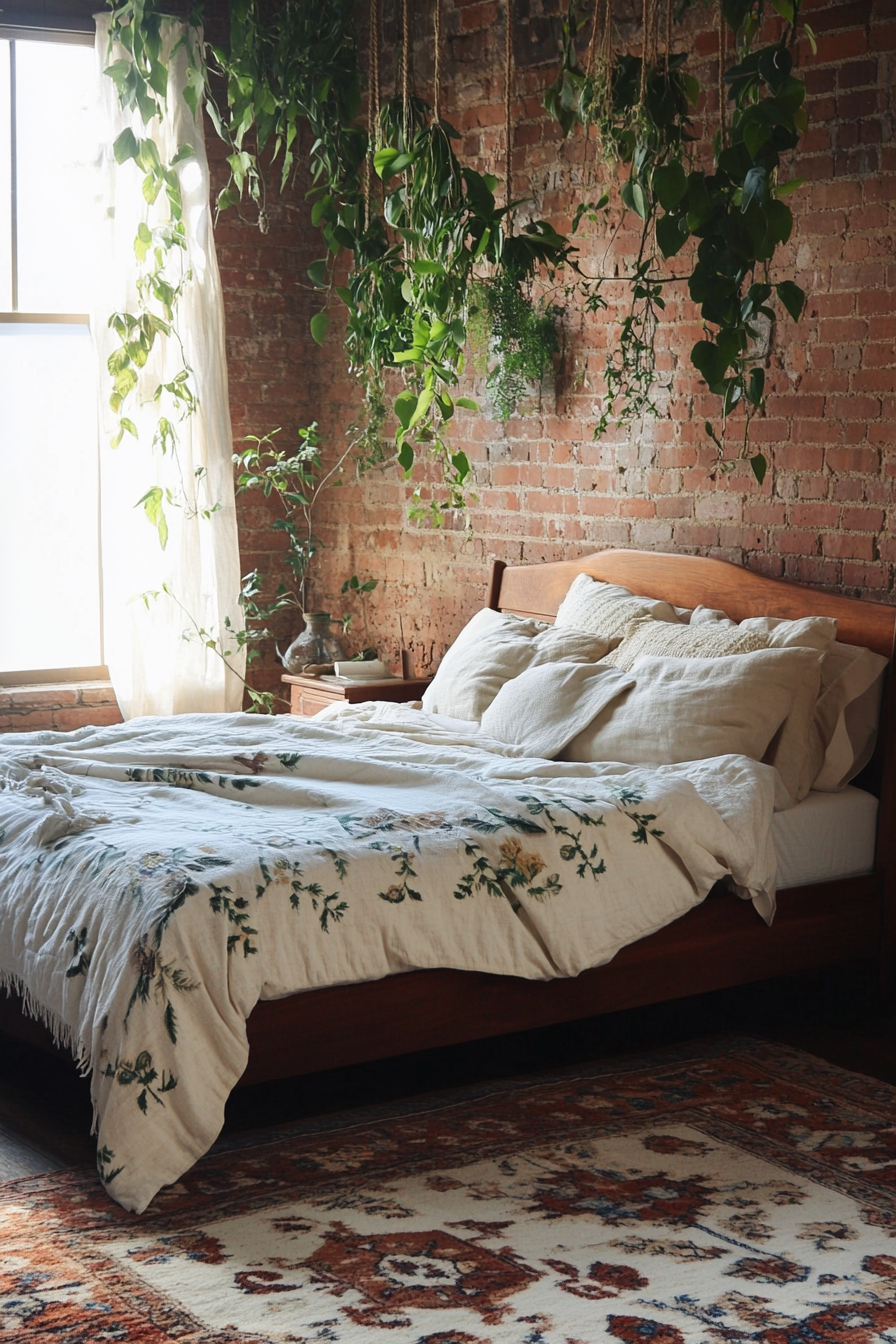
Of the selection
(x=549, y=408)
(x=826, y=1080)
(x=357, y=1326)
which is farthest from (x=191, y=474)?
(x=357, y=1326)

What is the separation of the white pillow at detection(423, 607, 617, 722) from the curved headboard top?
19cm

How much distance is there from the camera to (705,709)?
377 cm

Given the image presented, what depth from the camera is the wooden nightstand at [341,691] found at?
5363 mm

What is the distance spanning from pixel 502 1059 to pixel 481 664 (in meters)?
1.38

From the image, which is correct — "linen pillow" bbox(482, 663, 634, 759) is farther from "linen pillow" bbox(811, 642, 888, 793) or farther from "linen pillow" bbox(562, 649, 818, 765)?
"linen pillow" bbox(811, 642, 888, 793)

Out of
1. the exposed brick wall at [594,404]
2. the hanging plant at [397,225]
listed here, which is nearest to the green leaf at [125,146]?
the hanging plant at [397,225]

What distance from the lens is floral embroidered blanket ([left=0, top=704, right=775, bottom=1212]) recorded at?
273 centimetres

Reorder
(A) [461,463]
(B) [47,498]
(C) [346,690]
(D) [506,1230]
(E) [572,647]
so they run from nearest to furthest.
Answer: (D) [506,1230], (E) [572,647], (A) [461,463], (C) [346,690], (B) [47,498]

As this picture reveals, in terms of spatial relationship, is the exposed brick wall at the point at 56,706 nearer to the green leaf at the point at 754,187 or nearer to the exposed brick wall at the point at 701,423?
the exposed brick wall at the point at 701,423

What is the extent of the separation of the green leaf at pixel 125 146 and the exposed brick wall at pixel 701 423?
41.2 inches

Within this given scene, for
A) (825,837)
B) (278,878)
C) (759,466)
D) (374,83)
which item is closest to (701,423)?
(759,466)

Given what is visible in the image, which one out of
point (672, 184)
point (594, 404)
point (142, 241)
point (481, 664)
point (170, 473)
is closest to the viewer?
point (672, 184)

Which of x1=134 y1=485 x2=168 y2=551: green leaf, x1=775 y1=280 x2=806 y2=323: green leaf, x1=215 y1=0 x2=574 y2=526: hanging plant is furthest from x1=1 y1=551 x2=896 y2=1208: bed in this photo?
x1=134 y1=485 x2=168 y2=551: green leaf

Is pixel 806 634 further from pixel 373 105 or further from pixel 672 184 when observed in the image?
pixel 373 105
